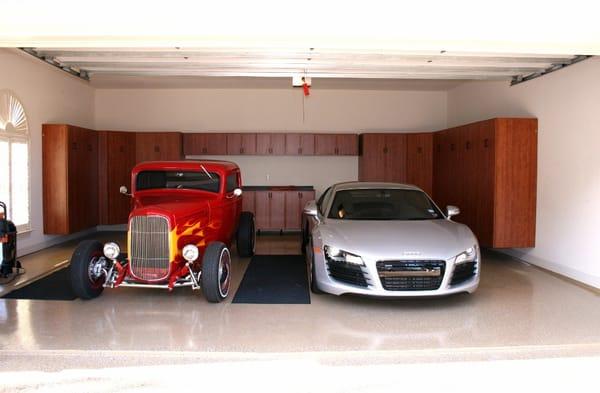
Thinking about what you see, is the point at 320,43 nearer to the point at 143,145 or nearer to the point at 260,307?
the point at 260,307

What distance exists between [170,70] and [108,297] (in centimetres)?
283

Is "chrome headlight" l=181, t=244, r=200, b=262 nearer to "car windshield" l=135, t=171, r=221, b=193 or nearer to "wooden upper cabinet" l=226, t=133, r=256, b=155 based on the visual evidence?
"car windshield" l=135, t=171, r=221, b=193

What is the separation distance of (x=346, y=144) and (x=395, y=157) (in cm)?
101

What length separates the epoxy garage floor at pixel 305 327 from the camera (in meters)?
3.28

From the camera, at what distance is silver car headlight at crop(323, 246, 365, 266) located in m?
4.14

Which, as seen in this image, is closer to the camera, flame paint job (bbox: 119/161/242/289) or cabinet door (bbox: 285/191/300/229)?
flame paint job (bbox: 119/161/242/289)

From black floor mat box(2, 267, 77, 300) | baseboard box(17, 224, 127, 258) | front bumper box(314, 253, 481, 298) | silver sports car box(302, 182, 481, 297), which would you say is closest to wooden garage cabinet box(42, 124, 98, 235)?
baseboard box(17, 224, 127, 258)

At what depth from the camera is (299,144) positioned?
29.7ft

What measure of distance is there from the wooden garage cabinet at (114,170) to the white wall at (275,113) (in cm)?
78

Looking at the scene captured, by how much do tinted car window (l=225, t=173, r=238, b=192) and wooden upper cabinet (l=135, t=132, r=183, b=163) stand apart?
2.98m

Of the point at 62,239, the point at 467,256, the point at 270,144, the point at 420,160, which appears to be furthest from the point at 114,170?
the point at 467,256

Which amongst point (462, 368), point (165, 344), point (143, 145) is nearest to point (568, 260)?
point (462, 368)

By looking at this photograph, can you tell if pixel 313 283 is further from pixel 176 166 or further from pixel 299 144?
pixel 299 144

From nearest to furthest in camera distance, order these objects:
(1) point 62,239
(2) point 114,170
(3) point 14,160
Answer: (3) point 14,160 → (1) point 62,239 → (2) point 114,170
